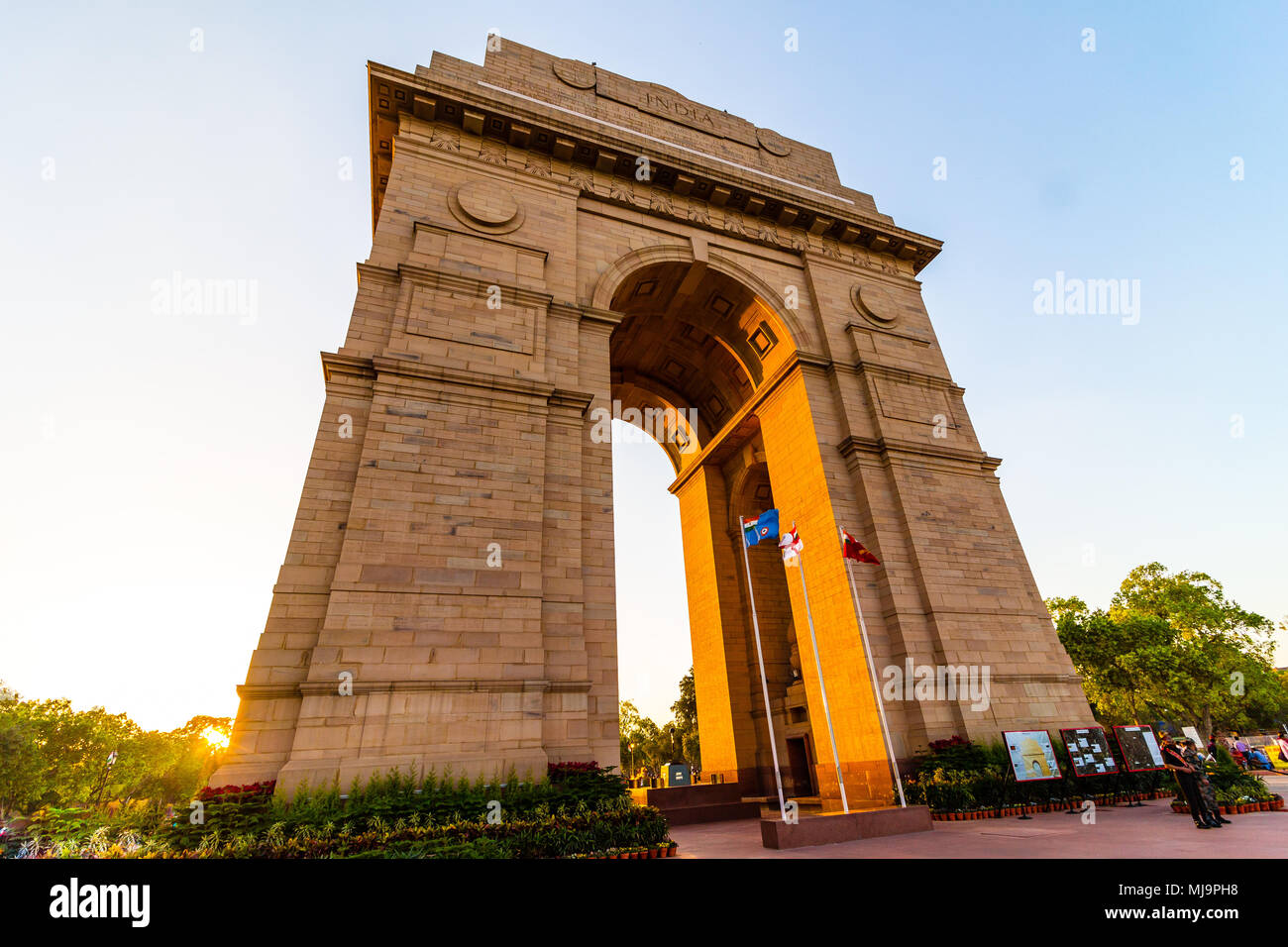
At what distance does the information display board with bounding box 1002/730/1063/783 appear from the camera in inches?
530

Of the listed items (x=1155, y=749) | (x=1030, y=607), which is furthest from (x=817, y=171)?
(x=1155, y=749)

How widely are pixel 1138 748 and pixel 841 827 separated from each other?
9.70m

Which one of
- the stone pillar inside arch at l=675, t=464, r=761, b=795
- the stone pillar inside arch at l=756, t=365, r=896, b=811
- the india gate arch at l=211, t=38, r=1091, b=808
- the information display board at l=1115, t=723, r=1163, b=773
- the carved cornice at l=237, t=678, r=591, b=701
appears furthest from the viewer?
the stone pillar inside arch at l=675, t=464, r=761, b=795

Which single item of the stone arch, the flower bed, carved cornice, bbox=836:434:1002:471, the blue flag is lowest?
the flower bed

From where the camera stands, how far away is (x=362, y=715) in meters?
10.8

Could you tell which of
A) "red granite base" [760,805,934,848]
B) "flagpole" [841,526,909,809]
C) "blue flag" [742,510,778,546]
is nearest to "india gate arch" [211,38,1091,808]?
"flagpole" [841,526,909,809]

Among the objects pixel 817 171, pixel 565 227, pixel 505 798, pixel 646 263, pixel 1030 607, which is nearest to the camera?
pixel 505 798

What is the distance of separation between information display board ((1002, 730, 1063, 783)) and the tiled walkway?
1030mm

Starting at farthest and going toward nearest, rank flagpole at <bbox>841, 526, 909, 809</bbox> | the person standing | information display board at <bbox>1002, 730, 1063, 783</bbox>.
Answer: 1. flagpole at <bbox>841, 526, 909, 809</bbox>
2. information display board at <bbox>1002, 730, 1063, 783</bbox>
3. the person standing

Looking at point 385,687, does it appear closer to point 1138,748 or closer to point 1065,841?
point 1065,841

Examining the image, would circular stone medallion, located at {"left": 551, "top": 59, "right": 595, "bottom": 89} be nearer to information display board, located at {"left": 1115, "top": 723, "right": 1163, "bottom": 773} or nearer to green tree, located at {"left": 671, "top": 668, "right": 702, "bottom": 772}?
information display board, located at {"left": 1115, "top": 723, "right": 1163, "bottom": 773}

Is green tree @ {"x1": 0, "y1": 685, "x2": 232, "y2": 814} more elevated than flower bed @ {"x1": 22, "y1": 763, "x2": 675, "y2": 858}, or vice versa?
green tree @ {"x1": 0, "y1": 685, "x2": 232, "y2": 814}
